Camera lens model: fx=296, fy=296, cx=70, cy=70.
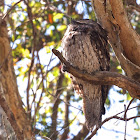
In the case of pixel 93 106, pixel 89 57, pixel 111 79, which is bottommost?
pixel 93 106

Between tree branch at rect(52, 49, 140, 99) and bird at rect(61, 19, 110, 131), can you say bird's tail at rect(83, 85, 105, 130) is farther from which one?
tree branch at rect(52, 49, 140, 99)

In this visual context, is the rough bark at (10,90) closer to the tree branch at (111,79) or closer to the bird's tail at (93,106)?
the bird's tail at (93,106)

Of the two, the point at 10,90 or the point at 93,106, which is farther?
the point at 10,90

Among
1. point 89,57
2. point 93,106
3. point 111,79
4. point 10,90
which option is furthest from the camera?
point 10,90

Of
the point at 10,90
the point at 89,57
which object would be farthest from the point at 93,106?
the point at 10,90

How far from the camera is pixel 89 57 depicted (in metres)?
3.08

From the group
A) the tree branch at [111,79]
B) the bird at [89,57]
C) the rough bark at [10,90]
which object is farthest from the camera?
the rough bark at [10,90]

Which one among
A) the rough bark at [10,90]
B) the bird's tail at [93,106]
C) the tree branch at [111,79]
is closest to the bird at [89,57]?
the bird's tail at [93,106]

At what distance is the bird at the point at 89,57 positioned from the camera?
307cm

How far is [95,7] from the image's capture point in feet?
10.0

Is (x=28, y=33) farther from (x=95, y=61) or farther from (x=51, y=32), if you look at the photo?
(x=95, y=61)

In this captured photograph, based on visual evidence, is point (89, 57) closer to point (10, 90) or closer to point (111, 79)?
point (111, 79)

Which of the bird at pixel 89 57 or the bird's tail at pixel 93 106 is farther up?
the bird at pixel 89 57

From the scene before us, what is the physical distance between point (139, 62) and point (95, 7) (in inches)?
28.4
